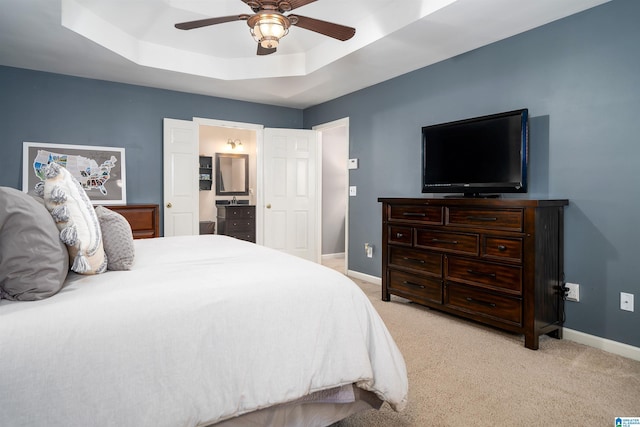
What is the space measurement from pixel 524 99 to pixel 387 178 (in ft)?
5.57

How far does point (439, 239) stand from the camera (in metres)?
3.20

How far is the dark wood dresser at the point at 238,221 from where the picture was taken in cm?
666

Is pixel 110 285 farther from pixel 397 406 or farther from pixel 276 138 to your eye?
pixel 276 138

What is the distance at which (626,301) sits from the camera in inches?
99.7

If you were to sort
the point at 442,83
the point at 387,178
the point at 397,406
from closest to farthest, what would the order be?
the point at 397,406
the point at 442,83
the point at 387,178

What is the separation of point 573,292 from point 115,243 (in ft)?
10.0

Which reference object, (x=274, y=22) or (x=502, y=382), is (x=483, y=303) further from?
(x=274, y=22)

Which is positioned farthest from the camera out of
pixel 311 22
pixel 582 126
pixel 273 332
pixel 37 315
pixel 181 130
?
pixel 181 130

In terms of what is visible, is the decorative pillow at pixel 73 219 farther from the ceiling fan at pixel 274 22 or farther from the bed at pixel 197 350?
the ceiling fan at pixel 274 22

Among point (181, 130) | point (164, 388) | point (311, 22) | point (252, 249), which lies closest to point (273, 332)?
point (164, 388)

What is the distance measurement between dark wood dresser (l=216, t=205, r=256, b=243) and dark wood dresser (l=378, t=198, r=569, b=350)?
3.84 meters

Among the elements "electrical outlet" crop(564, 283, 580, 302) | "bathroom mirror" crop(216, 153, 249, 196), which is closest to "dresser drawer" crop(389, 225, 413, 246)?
"electrical outlet" crop(564, 283, 580, 302)

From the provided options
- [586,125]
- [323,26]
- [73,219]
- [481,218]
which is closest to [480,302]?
[481,218]

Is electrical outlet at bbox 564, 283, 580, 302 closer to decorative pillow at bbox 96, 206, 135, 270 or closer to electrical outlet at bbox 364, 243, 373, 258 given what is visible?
electrical outlet at bbox 364, 243, 373, 258
